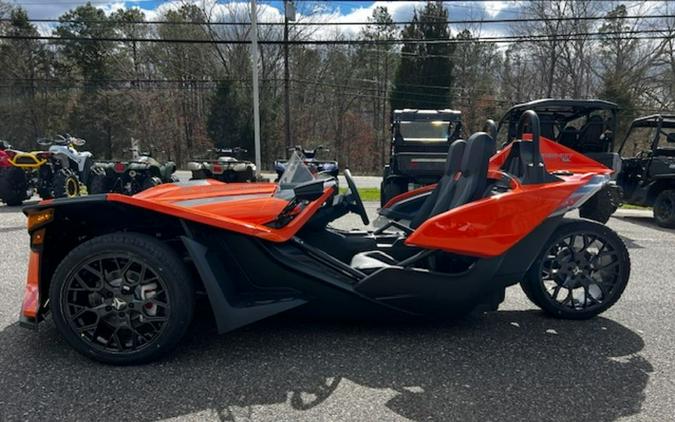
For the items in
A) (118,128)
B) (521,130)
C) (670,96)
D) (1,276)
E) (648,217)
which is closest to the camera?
(521,130)

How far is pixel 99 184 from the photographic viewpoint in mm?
8883

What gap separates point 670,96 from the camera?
997 inches

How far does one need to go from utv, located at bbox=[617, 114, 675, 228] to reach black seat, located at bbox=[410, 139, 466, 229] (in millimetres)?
6502

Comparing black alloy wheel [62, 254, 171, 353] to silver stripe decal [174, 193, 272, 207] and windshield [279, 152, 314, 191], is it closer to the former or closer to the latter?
silver stripe decal [174, 193, 272, 207]

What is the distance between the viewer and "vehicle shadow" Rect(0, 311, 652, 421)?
2.14 meters

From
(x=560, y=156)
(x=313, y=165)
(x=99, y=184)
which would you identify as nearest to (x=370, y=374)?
(x=313, y=165)

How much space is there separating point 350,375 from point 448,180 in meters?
1.63

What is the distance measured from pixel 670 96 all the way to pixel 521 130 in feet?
94.4

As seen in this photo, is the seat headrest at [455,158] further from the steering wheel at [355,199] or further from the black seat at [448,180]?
the steering wheel at [355,199]

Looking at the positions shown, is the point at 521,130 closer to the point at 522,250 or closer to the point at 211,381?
the point at 522,250

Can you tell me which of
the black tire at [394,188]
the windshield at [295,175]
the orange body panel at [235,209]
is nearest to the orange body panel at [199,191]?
the orange body panel at [235,209]

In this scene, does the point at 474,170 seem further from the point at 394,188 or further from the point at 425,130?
the point at 425,130

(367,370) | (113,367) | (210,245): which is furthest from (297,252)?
(113,367)

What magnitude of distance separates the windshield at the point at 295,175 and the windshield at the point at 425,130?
653 centimetres
